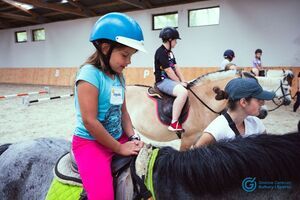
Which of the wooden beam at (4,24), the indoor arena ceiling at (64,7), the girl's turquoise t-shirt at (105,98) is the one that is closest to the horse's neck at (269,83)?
the girl's turquoise t-shirt at (105,98)

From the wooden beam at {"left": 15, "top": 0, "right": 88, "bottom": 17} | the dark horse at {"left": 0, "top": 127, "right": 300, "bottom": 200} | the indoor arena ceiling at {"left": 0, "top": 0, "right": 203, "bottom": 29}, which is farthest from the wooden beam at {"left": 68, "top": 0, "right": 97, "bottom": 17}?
the dark horse at {"left": 0, "top": 127, "right": 300, "bottom": 200}

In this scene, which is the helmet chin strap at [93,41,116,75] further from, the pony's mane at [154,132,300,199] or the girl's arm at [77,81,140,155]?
the pony's mane at [154,132,300,199]

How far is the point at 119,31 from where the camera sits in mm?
1076

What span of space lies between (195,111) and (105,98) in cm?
214

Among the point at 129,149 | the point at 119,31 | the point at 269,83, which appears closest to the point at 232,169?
the point at 129,149

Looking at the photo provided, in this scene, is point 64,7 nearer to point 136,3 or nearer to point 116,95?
point 136,3

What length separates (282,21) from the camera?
8406 millimetres

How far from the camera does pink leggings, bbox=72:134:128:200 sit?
1008 mm

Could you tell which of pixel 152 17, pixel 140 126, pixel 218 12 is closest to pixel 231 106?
pixel 140 126

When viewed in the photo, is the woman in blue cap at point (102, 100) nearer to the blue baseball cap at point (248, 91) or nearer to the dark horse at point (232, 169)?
the dark horse at point (232, 169)

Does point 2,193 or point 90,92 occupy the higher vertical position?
point 90,92

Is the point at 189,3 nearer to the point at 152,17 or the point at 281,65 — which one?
the point at 152,17

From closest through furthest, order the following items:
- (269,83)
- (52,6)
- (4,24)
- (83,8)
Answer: (269,83), (52,6), (83,8), (4,24)

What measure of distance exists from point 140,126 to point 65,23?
1240 centimetres
